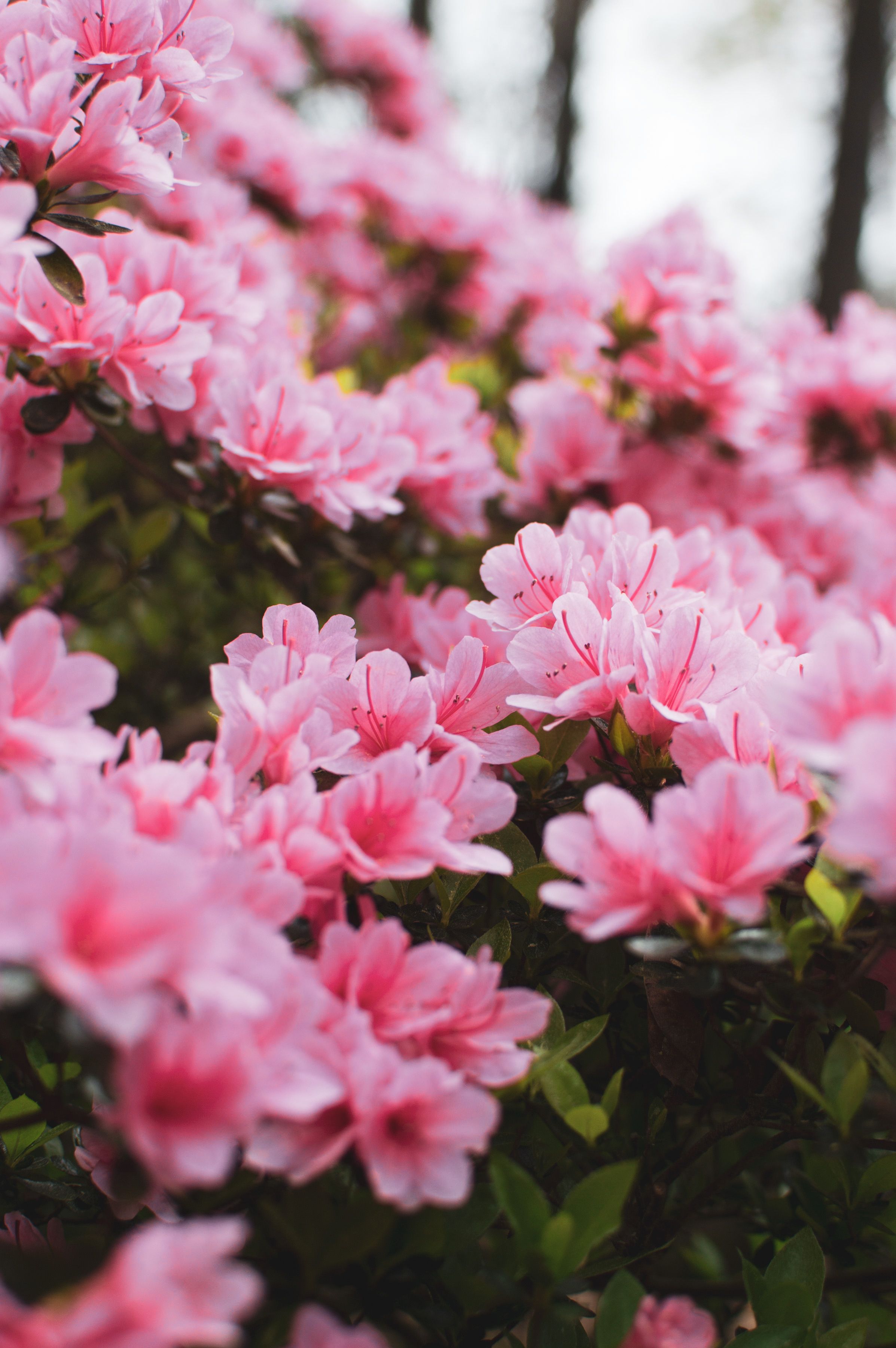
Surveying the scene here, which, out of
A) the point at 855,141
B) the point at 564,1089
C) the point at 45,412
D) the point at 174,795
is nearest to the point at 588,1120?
the point at 564,1089

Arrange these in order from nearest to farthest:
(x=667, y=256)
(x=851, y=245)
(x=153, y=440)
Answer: (x=667, y=256)
(x=153, y=440)
(x=851, y=245)

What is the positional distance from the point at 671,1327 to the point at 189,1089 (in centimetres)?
65

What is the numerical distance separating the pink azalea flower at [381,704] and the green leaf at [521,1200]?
1.16ft

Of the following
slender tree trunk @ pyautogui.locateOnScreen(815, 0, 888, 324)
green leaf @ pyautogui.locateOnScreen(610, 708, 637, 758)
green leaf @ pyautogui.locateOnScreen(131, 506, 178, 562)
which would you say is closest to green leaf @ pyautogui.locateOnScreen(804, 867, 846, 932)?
green leaf @ pyautogui.locateOnScreen(610, 708, 637, 758)

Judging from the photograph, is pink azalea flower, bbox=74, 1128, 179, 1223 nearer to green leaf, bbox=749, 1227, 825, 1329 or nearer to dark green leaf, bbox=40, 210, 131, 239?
green leaf, bbox=749, 1227, 825, 1329

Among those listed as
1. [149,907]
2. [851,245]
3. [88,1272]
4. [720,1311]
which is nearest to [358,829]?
[149,907]

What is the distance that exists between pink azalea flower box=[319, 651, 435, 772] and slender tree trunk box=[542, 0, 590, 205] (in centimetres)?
Answer: 944

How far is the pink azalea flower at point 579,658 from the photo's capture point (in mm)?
903

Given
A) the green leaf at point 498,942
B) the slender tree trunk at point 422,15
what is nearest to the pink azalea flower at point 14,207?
the green leaf at point 498,942

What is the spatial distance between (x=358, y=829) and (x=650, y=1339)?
58 cm

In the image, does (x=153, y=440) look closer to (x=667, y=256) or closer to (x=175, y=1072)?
(x=667, y=256)

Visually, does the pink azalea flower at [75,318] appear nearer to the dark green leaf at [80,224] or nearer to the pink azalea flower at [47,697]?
the dark green leaf at [80,224]

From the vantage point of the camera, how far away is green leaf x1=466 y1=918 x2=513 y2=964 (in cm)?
91

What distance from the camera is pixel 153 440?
2100 millimetres
